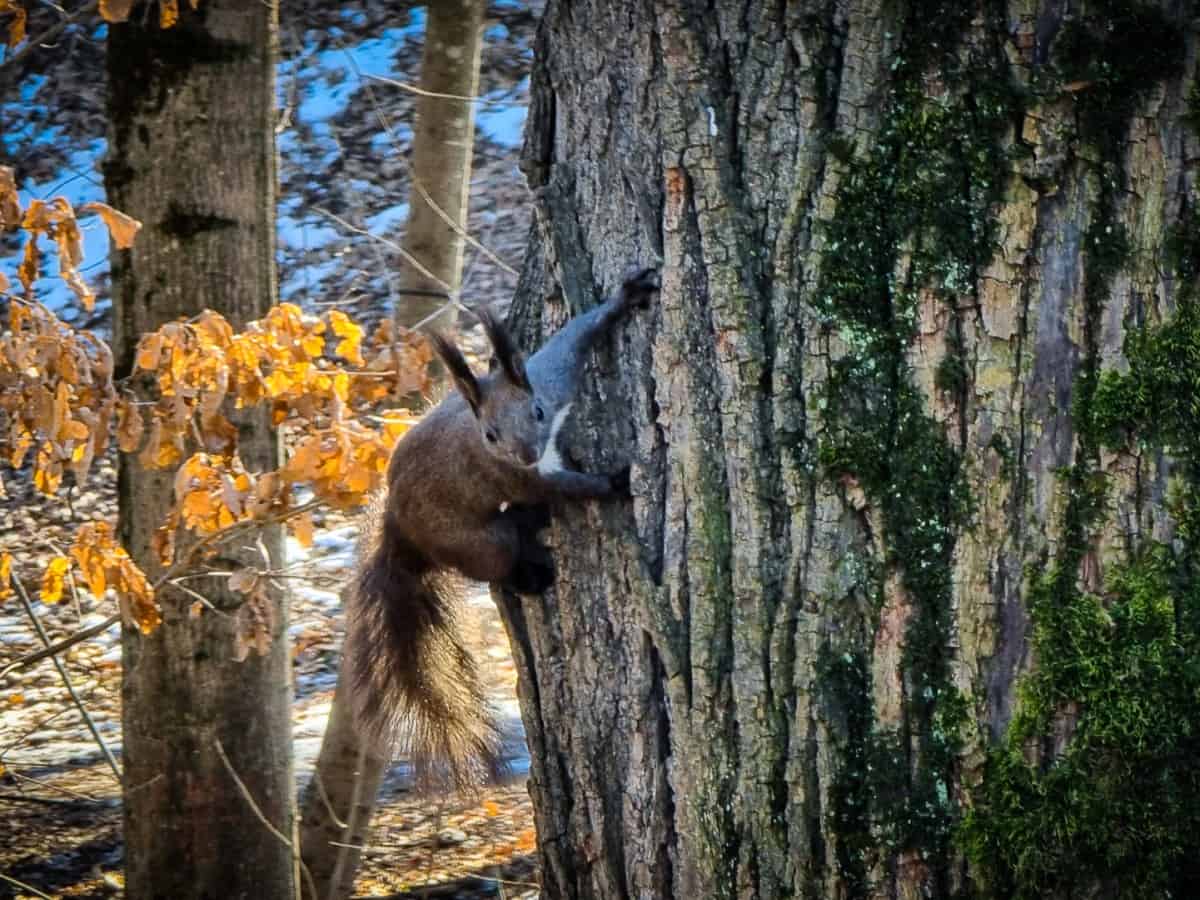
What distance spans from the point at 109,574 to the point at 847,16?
2396 mm

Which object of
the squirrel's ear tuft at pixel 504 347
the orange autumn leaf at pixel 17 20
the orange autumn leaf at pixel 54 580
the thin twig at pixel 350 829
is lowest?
the thin twig at pixel 350 829

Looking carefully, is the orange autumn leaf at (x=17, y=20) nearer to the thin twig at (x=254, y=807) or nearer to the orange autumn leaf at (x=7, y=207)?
Answer: the orange autumn leaf at (x=7, y=207)

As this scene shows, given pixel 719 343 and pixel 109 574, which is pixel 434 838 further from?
pixel 719 343

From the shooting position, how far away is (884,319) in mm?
1938

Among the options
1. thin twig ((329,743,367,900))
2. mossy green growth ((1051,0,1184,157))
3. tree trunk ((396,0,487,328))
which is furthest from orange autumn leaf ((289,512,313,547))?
mossy green growth ((1051,0,1184,157))

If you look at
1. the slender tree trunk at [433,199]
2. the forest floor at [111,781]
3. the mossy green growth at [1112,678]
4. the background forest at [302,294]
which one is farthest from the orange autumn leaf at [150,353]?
the mossy green growth at [1112,678]

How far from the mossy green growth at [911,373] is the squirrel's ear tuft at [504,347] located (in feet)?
2.93

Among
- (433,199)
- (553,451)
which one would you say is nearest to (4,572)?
(553,451)

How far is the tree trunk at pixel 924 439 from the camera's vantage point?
1861 millimetres

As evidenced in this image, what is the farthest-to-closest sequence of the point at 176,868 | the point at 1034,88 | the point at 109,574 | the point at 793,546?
the point at 176,868, the point at 109,574, the point at 793,546, the point at 1034,88

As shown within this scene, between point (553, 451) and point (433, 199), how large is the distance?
2.75 meters

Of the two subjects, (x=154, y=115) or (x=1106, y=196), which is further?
(x=154, y=115)

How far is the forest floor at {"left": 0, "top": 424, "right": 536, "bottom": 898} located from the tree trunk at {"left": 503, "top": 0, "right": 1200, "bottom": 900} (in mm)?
2429

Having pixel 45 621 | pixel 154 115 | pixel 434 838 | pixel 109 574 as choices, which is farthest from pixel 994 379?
pixel 45 621
